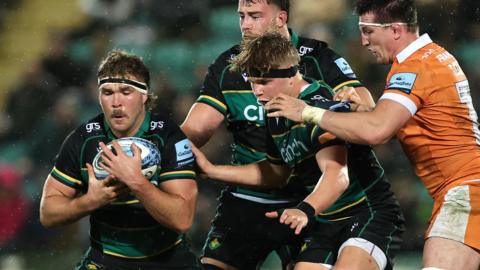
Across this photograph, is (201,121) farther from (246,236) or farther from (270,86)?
(270,86)

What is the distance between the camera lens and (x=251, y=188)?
214 inches

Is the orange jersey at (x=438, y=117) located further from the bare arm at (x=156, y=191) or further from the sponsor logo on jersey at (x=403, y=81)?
the bare arm at (x=156, y=191)

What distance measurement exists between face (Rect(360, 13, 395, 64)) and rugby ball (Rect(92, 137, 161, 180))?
1.33 m

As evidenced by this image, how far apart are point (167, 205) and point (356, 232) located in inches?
39.2

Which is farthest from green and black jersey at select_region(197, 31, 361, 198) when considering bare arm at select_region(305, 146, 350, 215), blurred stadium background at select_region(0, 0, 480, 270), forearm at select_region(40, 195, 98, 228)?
blurred stadium background at select_region(0, 0, 480, 270)

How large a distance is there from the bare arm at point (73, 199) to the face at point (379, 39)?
1566 millimetres

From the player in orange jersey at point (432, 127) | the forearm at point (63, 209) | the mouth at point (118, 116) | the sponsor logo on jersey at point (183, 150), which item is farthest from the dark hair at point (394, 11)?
the forearm at point (63, 209)

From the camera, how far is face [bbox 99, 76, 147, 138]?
15.1ft

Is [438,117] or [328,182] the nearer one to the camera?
[328,182]

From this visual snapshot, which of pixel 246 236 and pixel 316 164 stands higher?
pixel 316 164

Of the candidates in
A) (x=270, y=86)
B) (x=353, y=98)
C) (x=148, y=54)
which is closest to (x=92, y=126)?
(x=270, y=86)

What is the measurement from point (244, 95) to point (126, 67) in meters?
1.04

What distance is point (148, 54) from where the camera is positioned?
834 cm

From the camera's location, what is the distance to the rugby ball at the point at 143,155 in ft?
14.5
